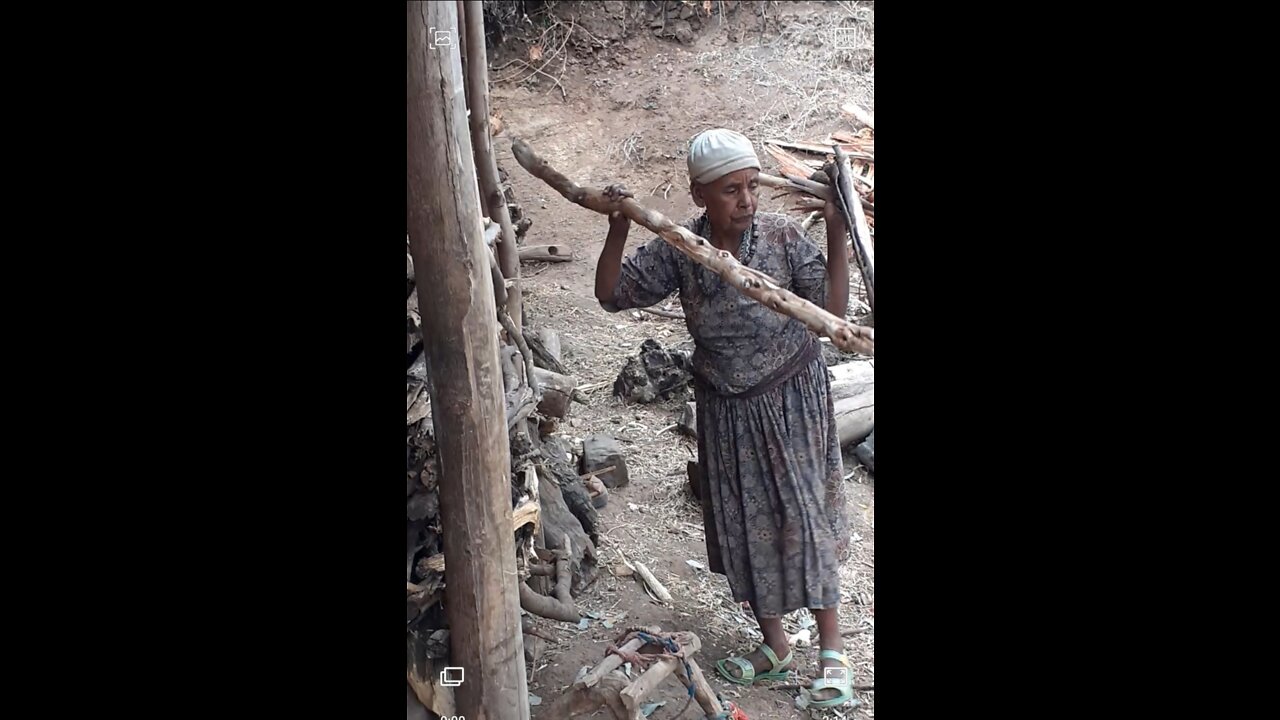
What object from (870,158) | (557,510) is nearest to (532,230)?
(870,158)

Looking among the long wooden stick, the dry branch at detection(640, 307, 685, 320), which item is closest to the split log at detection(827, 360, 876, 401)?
the dry branch at detection(640, 307, 685, 320)

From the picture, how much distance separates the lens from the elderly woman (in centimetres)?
324

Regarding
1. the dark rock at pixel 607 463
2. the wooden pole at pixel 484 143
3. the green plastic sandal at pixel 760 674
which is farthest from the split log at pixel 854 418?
the green plastic sandal at pixel 760 674

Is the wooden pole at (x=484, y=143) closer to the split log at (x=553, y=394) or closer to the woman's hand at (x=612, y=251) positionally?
the split log at (x=553, y=394)

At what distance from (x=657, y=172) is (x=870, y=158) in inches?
74.3

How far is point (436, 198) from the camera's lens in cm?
232

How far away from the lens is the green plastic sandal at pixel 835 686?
3424 millimetres

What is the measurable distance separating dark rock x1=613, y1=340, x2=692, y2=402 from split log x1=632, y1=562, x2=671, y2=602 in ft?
5.74

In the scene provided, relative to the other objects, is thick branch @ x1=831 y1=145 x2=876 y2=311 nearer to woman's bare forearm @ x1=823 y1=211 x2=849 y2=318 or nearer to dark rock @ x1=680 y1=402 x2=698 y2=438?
woman's bare forearm @ x1=823 y1=211 x2=849 y2=318

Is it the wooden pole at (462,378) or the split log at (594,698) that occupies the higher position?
the wooden pole at (462,378)

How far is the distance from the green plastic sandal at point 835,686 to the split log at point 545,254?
202 inches

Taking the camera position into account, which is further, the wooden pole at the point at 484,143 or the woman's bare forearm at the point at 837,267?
the wooden pole at the point at 484,143
